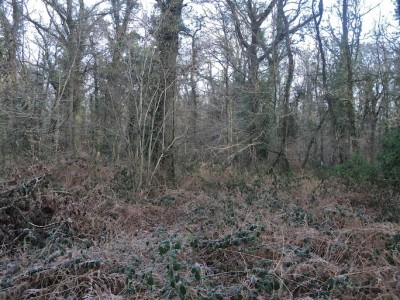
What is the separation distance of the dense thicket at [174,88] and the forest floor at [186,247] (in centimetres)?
255

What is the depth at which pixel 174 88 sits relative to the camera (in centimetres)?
1089

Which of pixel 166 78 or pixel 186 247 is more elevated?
pixel 166 78

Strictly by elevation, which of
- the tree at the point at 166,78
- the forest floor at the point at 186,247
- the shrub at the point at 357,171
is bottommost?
the forest floor at the point at 186,247

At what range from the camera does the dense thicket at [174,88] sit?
1030cm

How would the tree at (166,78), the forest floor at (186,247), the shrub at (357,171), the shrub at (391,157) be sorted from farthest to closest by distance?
the shrub at (357,171) < the tree at (166,78) < the shrub at (391,157) < the forest floor at (186,247)

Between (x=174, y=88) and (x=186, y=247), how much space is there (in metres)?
6.52

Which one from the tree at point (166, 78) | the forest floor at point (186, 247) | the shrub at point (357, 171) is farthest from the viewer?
the shrub at point (357, 171)

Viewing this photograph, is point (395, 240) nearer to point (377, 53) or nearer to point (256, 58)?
point (256, 58)

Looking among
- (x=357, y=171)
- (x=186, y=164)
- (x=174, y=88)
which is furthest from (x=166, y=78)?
(x=357, y=171)

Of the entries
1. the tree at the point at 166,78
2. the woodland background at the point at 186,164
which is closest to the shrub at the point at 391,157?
the woodland background at the point at 186,164

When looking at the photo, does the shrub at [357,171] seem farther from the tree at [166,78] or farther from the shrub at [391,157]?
the tree at [166,78]

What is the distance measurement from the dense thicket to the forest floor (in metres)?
2.55

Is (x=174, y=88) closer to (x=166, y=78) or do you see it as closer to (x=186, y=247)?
(x=166, y=78)

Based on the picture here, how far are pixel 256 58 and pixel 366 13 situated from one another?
987 cm
